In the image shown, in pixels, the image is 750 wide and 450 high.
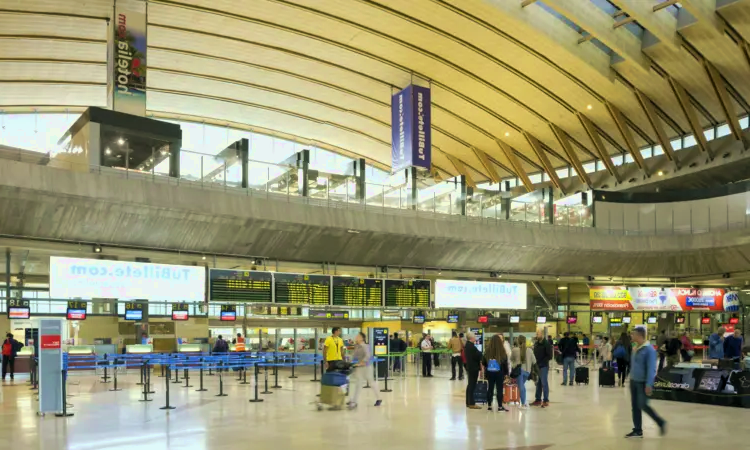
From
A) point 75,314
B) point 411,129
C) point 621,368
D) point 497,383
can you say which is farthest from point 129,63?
point 621,368

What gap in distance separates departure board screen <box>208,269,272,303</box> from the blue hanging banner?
45.7 feet

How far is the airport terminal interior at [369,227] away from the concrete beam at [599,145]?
0.67 ft

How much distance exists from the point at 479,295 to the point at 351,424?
47.7 ft

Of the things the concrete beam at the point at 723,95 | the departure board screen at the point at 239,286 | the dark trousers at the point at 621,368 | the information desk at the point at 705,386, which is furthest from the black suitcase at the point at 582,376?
the concrete beam at the point at 723,95

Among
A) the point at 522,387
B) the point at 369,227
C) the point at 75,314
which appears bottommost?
the point at 522,387

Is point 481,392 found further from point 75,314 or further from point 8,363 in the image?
point 8,363

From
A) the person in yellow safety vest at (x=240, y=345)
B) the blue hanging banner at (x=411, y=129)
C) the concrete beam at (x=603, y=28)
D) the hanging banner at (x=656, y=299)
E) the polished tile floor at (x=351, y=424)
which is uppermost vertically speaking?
the concrete beam at (x=603, y=28)

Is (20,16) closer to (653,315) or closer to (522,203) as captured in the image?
(522,203)

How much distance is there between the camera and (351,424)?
12.1 metres

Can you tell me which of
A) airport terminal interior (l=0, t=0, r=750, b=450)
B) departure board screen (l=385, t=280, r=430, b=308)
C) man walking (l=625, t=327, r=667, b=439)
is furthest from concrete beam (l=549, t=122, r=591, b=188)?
man walking (l=625, t=327, r=667, b=439)

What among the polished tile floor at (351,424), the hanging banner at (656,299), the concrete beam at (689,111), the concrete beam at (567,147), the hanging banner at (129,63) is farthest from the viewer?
the concrete beam at (567,147)

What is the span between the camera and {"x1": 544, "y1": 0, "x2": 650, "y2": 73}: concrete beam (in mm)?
28922

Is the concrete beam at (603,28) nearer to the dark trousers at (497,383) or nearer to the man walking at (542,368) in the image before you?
the man walking at (542,368)

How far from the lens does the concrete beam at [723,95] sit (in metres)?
33.8
